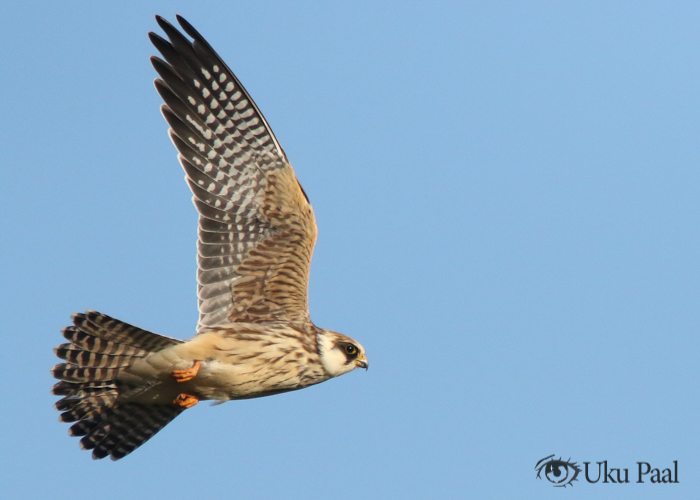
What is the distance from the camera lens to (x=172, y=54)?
750 cm

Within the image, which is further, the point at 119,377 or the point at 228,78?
the point at 228,78

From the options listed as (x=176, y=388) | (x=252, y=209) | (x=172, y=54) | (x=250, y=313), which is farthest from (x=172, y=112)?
(x=176, y=388)

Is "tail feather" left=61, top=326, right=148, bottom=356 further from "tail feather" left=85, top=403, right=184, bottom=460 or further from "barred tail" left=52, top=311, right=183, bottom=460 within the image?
"tail feather" left=85, top=403, right=184, bottom=460

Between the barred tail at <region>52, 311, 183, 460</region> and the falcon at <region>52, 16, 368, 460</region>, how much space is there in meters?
0.01

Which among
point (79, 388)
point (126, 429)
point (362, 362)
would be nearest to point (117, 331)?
point (79, 388)

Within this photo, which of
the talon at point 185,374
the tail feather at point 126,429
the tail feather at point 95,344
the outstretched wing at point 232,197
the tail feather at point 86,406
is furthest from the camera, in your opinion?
the outstretched wing at point 232,197

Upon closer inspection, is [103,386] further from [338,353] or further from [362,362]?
[362,362]

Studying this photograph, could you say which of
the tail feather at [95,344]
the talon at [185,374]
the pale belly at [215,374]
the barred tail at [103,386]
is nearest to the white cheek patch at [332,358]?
the pale belly at [215,374]

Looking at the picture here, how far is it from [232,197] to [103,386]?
1.94 metres

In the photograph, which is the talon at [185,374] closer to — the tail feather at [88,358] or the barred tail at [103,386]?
the barred tail at [103,386]

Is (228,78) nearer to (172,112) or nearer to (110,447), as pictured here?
(172,112)

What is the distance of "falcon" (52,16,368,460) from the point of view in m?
7.04

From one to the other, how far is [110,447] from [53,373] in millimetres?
936

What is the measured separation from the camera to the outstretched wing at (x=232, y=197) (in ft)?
24.5
